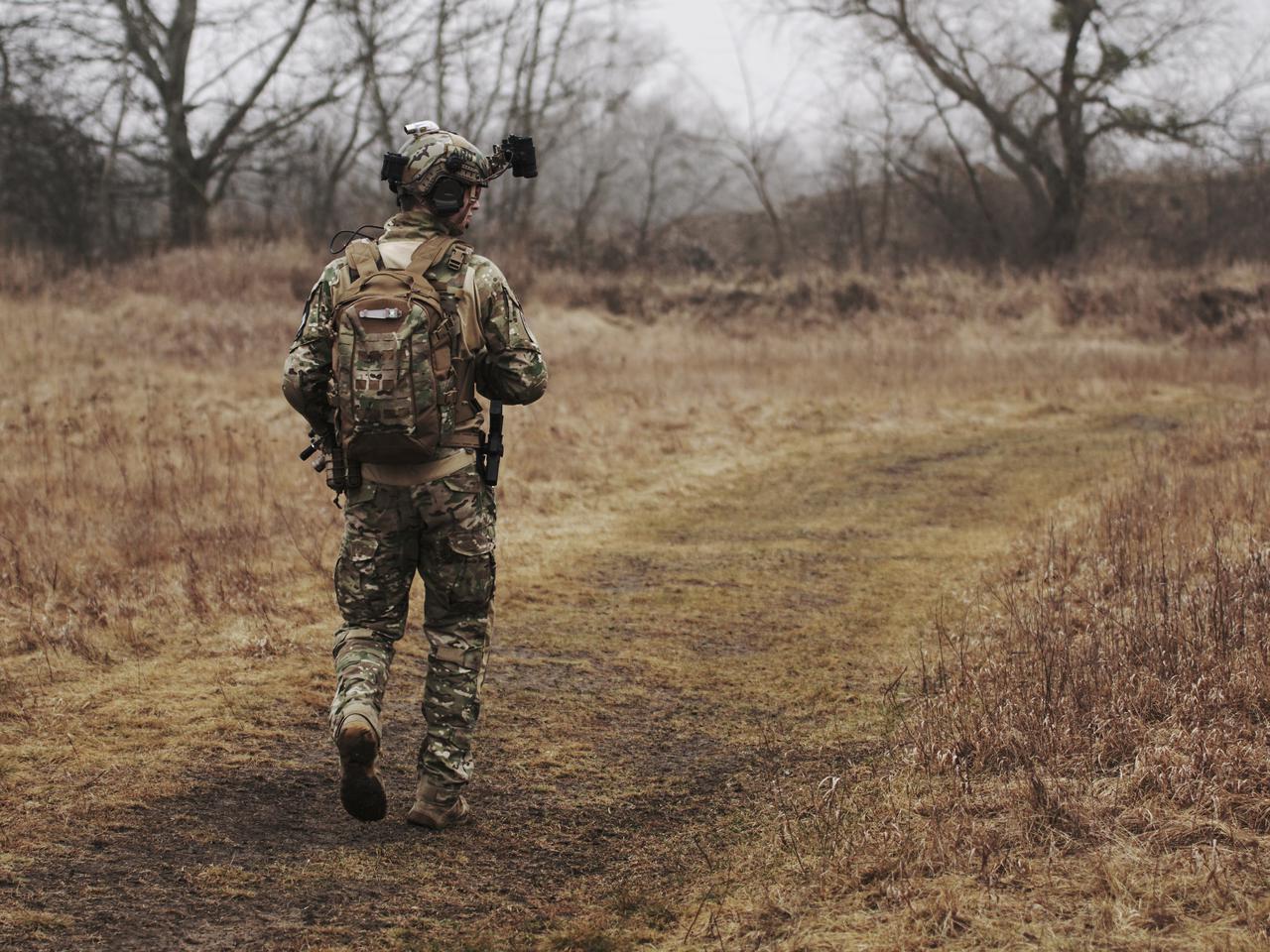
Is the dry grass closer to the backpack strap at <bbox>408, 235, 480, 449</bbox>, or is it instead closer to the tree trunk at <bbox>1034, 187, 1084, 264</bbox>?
the backpack strap at <bbox>408, 235, 480, 449</bbox>

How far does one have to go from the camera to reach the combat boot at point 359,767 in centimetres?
335

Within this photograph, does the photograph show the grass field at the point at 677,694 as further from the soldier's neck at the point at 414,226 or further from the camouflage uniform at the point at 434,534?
the soldier's neck at the point at 414,226

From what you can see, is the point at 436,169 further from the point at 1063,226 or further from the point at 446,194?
the point at 1063,226

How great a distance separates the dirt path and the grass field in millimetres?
17

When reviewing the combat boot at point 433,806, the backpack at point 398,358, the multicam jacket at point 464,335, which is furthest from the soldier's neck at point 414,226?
the combat boot at point 433,806

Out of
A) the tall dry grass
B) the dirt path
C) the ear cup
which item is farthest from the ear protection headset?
the tall dry grass

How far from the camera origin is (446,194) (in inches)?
148

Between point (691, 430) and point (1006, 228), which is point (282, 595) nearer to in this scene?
point (691, 430)

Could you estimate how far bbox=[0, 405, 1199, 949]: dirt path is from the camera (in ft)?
10.5

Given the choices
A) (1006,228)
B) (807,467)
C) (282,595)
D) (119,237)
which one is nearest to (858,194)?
(1006,228)

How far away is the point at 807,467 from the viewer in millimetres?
11117

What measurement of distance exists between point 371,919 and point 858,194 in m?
31.9

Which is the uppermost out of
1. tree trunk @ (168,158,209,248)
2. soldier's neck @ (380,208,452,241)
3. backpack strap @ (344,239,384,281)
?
tree trunk @ (168,158,209,248)

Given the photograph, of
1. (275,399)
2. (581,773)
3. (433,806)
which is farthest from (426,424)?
(275,399)
